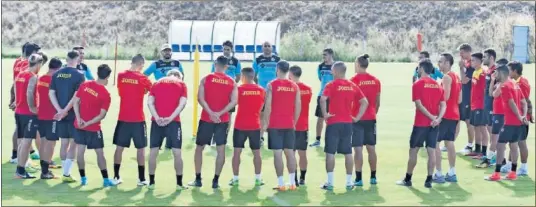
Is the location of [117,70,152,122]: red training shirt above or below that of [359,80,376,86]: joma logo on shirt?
below

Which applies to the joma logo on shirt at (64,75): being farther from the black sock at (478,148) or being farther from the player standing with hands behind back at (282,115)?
the black sock at (478,148)

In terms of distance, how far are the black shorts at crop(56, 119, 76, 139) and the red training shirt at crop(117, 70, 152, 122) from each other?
0.86m

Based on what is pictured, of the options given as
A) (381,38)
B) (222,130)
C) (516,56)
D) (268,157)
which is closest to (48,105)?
(222,130)

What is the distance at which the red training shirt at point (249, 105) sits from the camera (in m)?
11.5

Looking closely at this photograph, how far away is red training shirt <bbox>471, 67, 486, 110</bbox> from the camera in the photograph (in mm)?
14430

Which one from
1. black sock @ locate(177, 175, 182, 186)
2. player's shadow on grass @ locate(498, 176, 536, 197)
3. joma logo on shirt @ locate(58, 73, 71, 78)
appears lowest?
Answer: player's shadow on grass @ locate(498, 176, 536, 197)

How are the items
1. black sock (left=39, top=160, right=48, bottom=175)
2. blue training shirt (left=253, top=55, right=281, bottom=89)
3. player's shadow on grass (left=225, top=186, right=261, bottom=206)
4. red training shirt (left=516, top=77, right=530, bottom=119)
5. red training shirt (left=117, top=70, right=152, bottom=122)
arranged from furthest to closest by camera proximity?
blue training shirt (left=253, top=55, right=281, bottom=89)
red training shirt (left=516, top=77, right=530, bottom=119)
black sock (left=39, top=160, right=48, bottom=175)
red training shirt (left=117, top=70, right=152, bottom=122)
player's shadow on grass (left=225, top=186, right=261, bottom=206)

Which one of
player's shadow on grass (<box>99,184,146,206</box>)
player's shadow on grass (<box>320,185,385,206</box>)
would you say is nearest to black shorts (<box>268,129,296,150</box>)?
player's shadow on grass (<box>320,185,385,206</box>)

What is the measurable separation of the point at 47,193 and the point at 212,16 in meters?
65.5

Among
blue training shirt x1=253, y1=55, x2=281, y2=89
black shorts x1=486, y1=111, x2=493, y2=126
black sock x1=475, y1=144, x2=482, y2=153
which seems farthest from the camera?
blue training shirt x1=253, y1=55, x2=281, y2=89

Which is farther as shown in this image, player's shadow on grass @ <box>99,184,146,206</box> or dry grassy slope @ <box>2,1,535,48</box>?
dry grassy slope @ <box>2,1,535,48</box>

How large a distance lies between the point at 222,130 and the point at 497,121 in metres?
3.92

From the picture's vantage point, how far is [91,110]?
1152 cm

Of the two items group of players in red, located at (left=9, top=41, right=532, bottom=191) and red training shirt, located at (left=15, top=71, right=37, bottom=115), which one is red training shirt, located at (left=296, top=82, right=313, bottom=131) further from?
red training shirt, located at (left=15, top=71, right=37, bottom=115)
